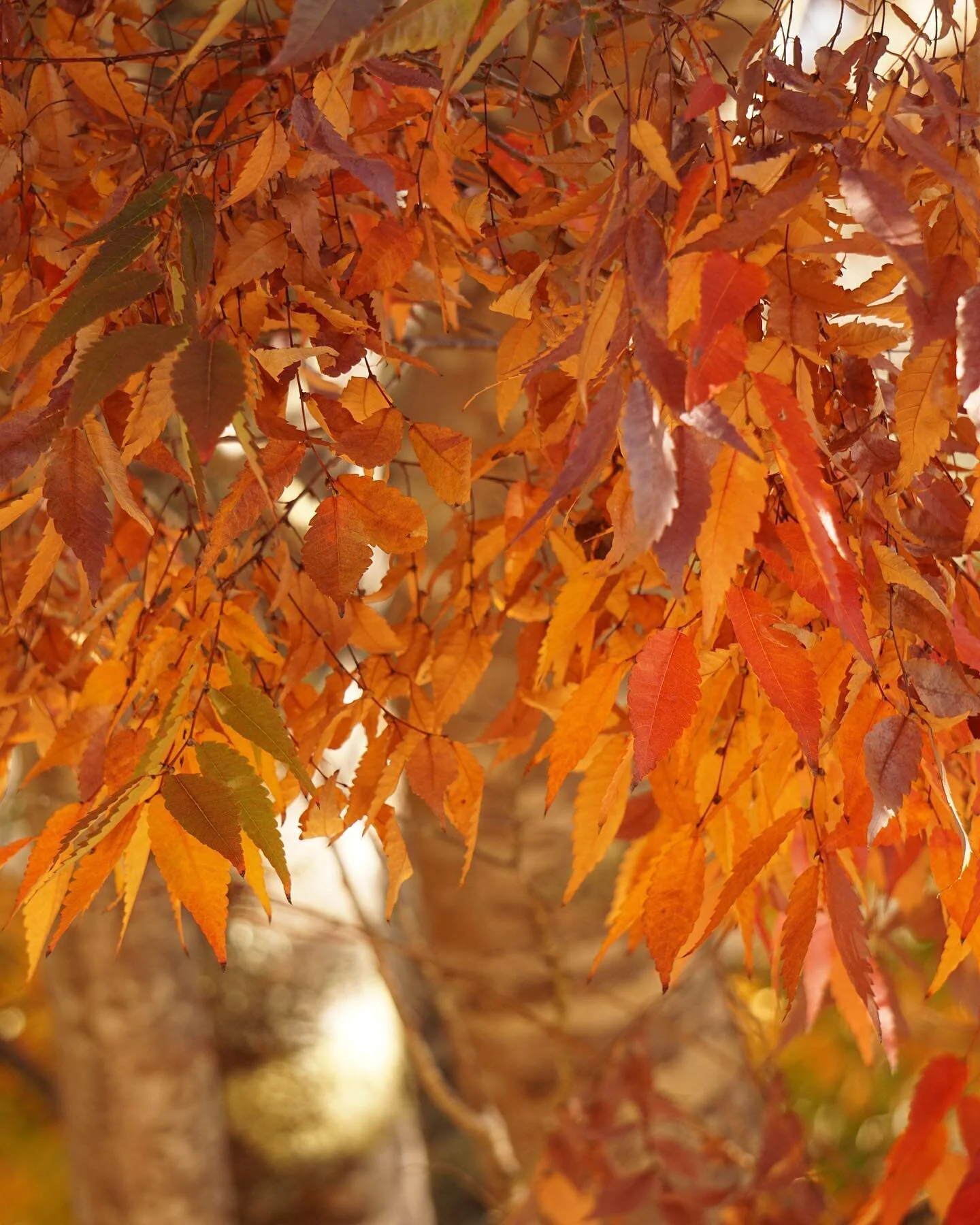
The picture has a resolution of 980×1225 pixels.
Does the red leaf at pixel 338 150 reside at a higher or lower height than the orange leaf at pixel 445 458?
higher

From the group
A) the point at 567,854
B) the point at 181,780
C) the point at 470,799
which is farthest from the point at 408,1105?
the point at 181,780

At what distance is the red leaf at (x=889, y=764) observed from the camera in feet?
1.49

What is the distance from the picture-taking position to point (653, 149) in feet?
1.29

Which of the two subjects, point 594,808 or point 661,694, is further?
point 594,808

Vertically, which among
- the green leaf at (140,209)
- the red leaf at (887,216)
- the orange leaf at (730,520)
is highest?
the green leaf at (140,209)

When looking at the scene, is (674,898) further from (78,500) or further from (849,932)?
(78,500)

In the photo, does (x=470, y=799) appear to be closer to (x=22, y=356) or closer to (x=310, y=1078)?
(x=22, y=356)

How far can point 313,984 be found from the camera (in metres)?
1.40

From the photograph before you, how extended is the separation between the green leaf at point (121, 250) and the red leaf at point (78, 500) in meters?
0.08

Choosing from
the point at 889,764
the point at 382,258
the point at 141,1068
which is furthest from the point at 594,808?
the point at 141,1068

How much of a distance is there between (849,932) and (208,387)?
14.3 inches

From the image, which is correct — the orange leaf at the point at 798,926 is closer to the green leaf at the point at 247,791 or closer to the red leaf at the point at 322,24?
the green leaf at the point at 247,791

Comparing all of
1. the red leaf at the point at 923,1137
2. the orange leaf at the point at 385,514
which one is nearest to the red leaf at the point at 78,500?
the orange leaf at the point at 385,514

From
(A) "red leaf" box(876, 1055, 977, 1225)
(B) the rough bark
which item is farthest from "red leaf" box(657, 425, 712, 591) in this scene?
(B) the rough bark
